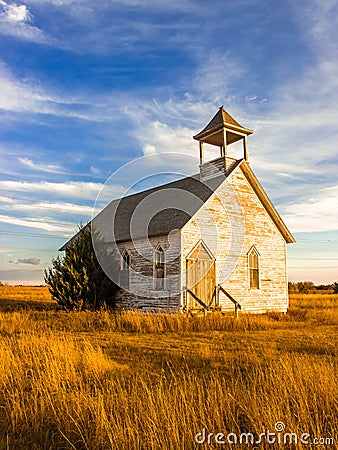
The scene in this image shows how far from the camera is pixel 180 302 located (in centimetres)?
2014

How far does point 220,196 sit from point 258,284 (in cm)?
550

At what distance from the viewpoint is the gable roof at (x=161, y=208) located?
70.6 ft

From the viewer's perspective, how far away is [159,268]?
21.8 meters

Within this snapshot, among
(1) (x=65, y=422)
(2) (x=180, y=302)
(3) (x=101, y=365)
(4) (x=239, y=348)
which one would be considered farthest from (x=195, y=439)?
(2) (x=180, y=302)

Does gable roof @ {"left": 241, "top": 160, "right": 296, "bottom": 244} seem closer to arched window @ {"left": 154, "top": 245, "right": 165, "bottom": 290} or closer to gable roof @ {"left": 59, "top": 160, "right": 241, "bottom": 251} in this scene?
gable roof @ {"left": 59, "top": 160, "right": 241, "bottom": 251}

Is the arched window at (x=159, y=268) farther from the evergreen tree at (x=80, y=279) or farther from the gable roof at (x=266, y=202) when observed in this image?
the gable roof at (x=266, y=202)

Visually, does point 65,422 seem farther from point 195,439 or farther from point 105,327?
point 105,327

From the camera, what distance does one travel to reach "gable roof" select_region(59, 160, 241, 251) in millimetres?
21530

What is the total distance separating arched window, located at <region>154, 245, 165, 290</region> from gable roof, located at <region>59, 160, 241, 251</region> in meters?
0.98

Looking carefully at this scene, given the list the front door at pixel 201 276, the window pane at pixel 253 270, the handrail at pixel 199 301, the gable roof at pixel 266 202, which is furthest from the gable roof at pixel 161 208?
the window pane at pixel 253 270

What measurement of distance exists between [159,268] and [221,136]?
334 inches

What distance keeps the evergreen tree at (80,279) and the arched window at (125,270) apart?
89 centimetres

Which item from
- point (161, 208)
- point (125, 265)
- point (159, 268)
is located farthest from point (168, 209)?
point (125, 265)

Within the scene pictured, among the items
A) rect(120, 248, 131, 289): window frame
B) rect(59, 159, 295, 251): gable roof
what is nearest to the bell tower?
rect(59, 159, 295, 251): gable roof
